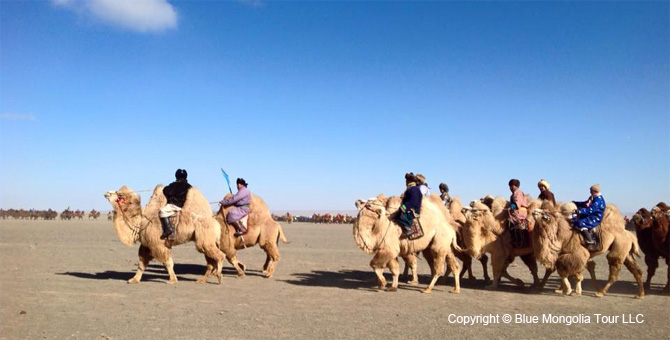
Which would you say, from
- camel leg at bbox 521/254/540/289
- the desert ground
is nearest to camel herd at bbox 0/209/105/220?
the desert ground

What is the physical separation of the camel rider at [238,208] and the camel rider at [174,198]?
37.3 inches

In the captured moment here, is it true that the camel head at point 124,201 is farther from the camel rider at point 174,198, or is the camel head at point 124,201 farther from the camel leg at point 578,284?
the camel leg at point 578,284

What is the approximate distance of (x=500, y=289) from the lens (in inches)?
416

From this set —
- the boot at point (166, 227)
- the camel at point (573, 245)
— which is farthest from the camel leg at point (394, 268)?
the boot at point (166, 227)

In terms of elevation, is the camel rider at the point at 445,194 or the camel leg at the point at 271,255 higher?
the camel rider at the point at 445,194

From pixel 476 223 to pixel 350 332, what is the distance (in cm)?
467

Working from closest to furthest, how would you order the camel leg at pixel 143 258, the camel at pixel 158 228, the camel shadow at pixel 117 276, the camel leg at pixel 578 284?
the camel leg at pixel 578 284 < the camel at pixel 158 228 < the camel leg at pixel 143 258 < the camel shadow at pixel 117 276

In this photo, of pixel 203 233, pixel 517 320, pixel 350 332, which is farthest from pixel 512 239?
pixel 203 233

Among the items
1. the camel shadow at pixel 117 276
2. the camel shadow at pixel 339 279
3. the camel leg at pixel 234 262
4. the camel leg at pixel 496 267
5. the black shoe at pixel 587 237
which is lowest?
the camel shadow at pixel 117 276

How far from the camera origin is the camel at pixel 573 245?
9.36 meters

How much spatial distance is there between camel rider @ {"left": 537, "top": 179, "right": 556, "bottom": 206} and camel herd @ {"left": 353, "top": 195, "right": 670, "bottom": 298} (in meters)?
0.45

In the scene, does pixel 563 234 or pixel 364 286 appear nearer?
pixel 563 234

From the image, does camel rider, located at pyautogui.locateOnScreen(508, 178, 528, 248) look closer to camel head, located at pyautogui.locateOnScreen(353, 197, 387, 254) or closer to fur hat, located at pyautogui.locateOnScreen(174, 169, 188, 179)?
camel head, located at pyautogui.locateOnScreen(353, 197, 387, 254)

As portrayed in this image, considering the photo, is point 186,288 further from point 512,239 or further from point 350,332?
point 512,239
